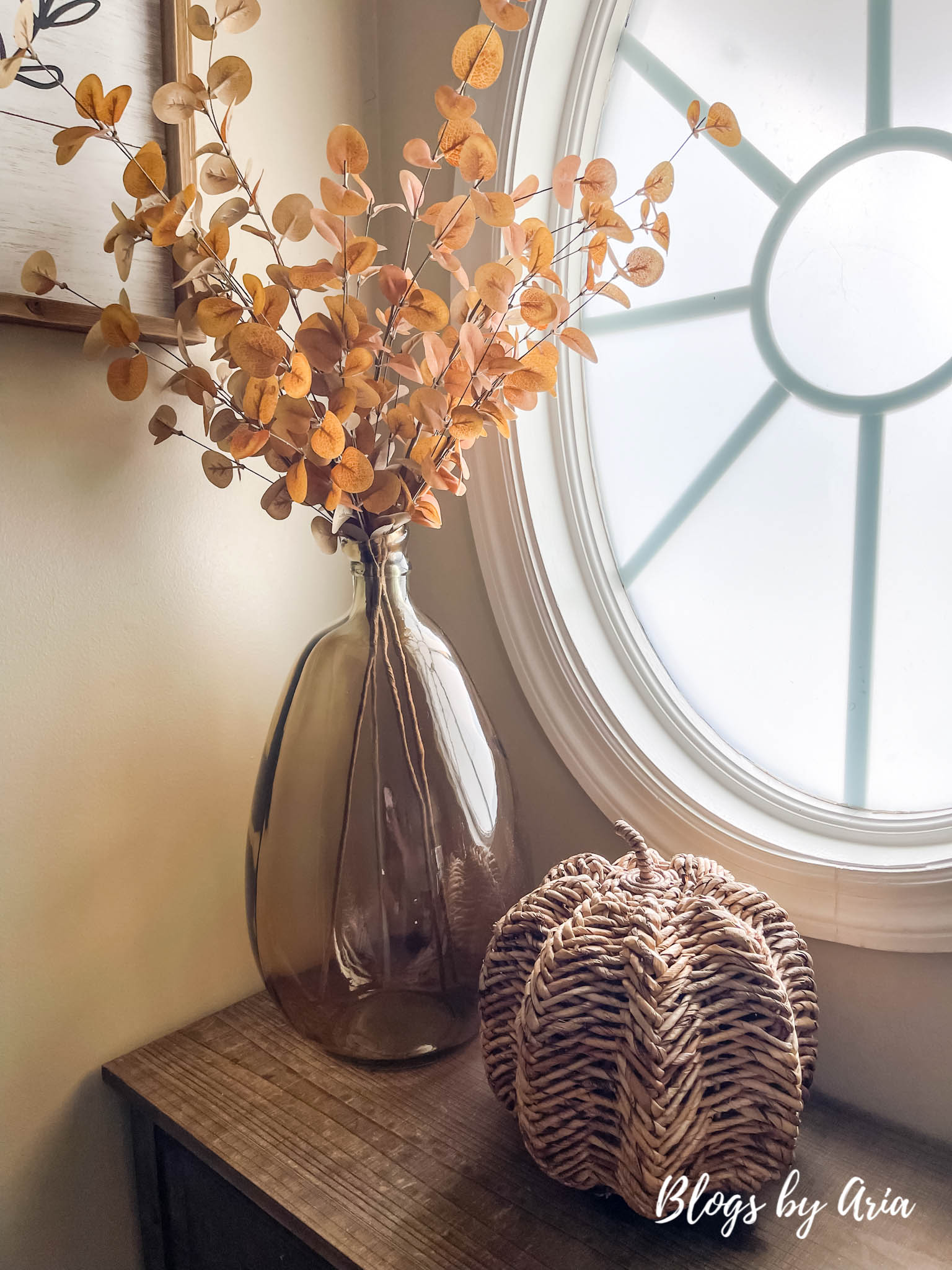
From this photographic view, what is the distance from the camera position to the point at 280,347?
0.76 meters

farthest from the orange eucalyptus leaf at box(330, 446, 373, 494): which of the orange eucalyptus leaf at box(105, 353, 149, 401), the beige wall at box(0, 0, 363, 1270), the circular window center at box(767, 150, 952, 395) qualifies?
the circular window center at box(767, 150, 952, 395)

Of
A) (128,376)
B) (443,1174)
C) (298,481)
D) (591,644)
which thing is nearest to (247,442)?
(298,481)

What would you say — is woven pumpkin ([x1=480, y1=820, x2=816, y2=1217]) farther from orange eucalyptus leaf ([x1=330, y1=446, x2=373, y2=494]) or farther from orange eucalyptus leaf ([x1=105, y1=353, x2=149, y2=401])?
orange eucalyptus leaf ([x1=105, y1=353, x2=149, y2=401])

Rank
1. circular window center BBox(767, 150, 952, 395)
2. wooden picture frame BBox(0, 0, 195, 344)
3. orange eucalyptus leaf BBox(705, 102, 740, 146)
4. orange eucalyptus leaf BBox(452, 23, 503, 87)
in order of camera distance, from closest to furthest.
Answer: orange eucalyptus leaf BBox(452, 23, 503, 87) → orange eucalyptus leaf BBox(705, 102, 740, 146) → wooden picture frame BBox(0, 0, 195, 344) → circular window center BBox(767, 150, 952, 395)

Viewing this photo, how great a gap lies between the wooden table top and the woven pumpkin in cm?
5

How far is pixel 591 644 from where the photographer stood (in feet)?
3.95

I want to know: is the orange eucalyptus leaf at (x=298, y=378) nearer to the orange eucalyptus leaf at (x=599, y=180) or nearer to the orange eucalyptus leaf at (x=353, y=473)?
the orange eucalyptus leaf at (x=353, y=473)

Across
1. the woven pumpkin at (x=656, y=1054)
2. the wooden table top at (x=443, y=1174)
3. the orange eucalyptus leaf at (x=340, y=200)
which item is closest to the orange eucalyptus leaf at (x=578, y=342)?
the orange eucalyptus leaf at (x=340, y=200)

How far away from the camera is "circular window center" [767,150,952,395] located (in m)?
1.06

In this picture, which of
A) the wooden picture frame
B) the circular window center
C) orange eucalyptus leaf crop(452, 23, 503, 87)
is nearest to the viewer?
orange eucalyptus leaf crop(452, 23, 503, 87)

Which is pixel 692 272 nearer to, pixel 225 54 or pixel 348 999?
pixel 225 54

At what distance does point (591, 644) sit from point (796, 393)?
42 cm

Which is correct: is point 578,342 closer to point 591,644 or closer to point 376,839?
point 591,644

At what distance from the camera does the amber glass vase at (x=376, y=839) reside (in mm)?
960
